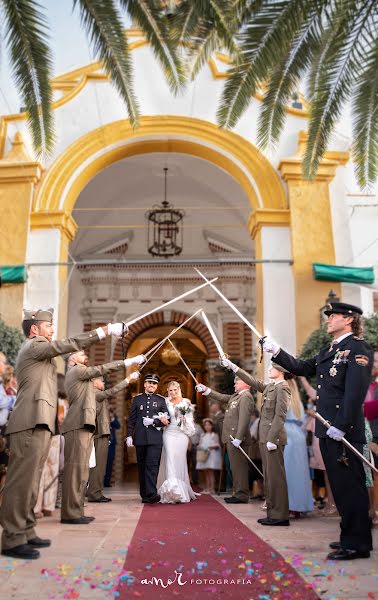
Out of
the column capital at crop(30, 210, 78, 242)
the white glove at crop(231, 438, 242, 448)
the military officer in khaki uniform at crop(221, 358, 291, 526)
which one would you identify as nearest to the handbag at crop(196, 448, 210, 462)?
the white glove at crop(231, 438, 242, 448)

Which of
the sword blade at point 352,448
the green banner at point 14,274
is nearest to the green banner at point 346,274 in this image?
the green banner at point 14,274

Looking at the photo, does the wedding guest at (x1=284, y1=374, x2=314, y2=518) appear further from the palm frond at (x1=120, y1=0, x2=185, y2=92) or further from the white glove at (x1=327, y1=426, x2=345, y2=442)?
the palm frond at (x1=120, y1=0, x2=185, y2=92)

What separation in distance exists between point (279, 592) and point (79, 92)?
448 inches

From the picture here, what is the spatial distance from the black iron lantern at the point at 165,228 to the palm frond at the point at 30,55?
7.22 m

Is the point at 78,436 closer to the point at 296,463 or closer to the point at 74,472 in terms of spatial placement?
the point at 74,472

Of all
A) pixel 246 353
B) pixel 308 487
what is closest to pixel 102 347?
pixel 246 353

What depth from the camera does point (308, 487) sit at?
6145mm

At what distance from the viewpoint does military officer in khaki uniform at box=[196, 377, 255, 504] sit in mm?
7523

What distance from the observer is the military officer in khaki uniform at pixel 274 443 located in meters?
5.35

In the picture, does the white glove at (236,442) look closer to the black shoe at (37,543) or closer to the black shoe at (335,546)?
the black shoe at (335,546)

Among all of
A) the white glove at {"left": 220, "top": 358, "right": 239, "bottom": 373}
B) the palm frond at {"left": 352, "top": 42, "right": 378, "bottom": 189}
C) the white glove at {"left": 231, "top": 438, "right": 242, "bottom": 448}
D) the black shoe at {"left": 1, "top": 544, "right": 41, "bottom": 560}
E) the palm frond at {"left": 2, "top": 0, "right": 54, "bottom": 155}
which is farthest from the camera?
the white glove at {"left": 231, "top": 438, "right": 242, "bottom": 448}

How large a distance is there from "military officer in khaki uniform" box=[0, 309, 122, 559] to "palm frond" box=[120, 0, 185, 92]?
2.44 metres

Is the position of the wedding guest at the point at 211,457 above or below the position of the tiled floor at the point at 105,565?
above

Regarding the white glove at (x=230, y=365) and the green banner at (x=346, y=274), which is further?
the green banner at (x=346, y=274)
